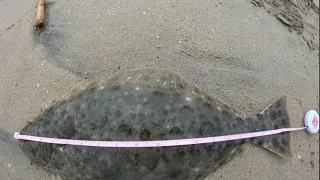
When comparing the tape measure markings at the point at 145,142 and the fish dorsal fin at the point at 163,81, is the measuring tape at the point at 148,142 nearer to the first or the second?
the tape measure markings at the point at 145,142

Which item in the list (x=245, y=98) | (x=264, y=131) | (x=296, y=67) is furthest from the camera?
(x=296, y=67)

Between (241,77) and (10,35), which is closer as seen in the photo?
(241,77)

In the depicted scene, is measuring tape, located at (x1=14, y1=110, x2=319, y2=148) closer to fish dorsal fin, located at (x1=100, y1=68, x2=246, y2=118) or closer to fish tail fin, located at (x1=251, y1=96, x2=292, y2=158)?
fish tail fin, located at (x1=251, y1=96, x2=292, y2=158)

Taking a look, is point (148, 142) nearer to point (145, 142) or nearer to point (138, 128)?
point (145, 142)

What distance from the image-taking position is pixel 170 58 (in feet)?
12.0

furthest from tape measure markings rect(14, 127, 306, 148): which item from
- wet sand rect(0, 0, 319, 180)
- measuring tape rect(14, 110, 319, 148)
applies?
wet sand rect(0, 0, 319, 180)

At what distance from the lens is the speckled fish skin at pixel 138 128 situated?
9.73 feet

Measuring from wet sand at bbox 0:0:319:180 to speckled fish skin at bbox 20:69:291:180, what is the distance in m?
0.36

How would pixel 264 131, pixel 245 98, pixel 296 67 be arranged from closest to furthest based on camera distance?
pixel 264 131
pixel 245 98
pixel 296 67

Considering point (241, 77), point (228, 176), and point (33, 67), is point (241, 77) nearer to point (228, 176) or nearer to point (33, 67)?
point (228, 176)

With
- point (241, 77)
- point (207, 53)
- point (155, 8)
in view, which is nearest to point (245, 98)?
point (241, 77)

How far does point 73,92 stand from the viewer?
11.3 feet

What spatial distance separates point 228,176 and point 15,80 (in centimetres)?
234

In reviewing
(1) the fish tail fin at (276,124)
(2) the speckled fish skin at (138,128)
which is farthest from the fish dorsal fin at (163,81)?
(1) the fish tail fin at (276,124)
